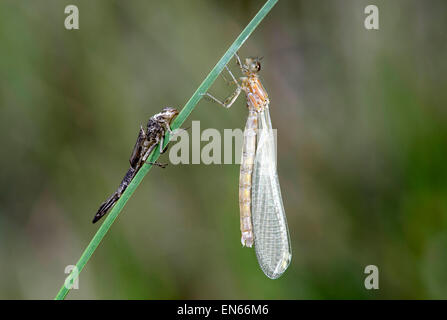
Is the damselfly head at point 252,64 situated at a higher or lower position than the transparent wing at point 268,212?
higher

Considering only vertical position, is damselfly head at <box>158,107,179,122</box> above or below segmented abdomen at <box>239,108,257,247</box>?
above

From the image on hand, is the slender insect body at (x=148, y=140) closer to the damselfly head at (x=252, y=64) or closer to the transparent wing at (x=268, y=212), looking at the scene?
the damselfly head at (x=252, y=64)

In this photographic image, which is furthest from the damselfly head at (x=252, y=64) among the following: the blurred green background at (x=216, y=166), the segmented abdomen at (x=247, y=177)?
the blurred green background at (x=216, y=166)

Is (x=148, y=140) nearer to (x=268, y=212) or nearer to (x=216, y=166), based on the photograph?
(x=268, y=212)

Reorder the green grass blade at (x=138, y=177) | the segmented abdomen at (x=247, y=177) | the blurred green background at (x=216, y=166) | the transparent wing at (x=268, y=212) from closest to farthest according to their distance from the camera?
the green grass blade at (x=138, y=177), the transparent wing at (x=268, y=212), the segmented abdomen at (x=247, y=177), the blurred green background at (x=216, y=166)

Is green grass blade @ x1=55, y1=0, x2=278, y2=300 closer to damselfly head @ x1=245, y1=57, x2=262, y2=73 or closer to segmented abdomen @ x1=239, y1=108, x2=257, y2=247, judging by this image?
damselfly head @ x1=245, y1=57, x2=262, y2=73

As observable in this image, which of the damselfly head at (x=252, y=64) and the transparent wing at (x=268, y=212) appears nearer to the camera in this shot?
the transparent wing at (x=268, y=212)

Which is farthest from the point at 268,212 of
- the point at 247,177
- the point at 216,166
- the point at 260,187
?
the point at 216,166

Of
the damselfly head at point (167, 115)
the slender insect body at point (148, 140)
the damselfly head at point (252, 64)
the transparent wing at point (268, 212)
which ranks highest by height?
the damselfly head at point (252, 64)

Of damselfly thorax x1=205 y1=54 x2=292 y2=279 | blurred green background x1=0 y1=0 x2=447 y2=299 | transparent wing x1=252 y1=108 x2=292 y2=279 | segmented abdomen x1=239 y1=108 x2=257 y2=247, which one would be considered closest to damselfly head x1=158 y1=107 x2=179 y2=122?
damselfly thorax x1=205 y1=54 x2=292 y2=279
